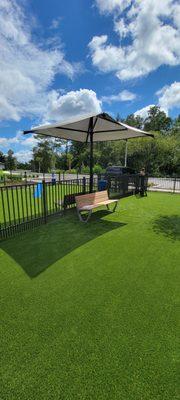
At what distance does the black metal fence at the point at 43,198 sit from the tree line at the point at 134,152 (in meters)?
10.4

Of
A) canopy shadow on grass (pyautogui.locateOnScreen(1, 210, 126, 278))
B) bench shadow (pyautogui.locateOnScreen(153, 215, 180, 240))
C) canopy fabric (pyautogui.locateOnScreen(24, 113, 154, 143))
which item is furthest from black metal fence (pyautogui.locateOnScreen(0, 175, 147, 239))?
bench shadow (pyautogui.locateOnScreen(153, 215, 180, 240))

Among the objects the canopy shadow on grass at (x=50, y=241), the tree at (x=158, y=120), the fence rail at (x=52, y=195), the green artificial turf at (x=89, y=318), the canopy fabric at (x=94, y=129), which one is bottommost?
the green artificial turf at (x=89, y=318)

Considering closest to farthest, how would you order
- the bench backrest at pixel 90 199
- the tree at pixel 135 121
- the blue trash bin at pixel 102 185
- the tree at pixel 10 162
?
the bench backrest at pixel 90 199 < the blue trash bin at pixel 102 185 < the tree at pixel 10 162 < the tree at pixel 135 121

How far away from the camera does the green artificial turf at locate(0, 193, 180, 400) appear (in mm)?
1791

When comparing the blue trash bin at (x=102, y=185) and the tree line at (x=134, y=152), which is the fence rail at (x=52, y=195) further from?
the tree line at (x=134, y=152)

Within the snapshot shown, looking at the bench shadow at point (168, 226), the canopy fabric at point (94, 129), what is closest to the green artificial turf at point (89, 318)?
the bench shadow at point (168, 226)

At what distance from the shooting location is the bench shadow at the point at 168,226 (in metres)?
5.31

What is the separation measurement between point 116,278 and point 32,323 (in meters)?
1.41

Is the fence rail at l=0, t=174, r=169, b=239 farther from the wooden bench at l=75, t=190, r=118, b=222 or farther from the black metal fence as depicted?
the wooden bench at l=75, t=190, r=118, b=222

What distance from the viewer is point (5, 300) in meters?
2.82

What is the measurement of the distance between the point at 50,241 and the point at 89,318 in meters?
2.49

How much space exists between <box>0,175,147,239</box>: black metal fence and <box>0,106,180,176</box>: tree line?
1042 centimetres

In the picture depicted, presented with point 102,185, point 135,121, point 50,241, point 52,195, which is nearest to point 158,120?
point 135,121

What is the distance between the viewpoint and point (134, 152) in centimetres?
3067
